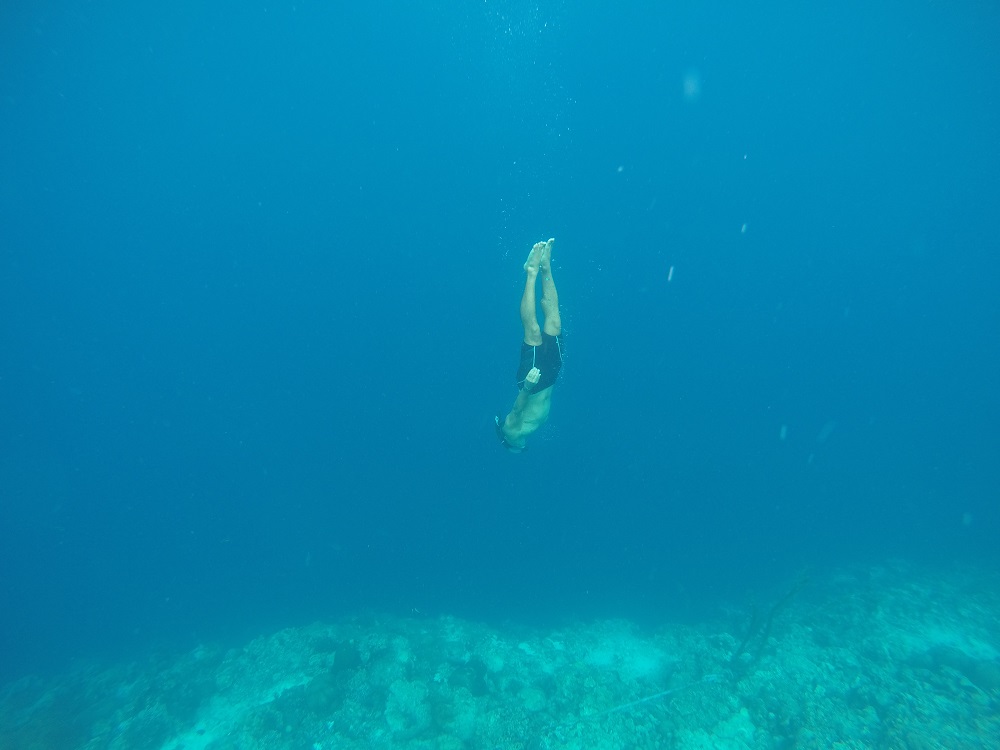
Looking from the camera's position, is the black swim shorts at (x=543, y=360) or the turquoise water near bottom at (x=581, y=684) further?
the turquoise water near bottom at (x=581, y=684)

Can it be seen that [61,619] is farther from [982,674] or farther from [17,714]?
[982,674]

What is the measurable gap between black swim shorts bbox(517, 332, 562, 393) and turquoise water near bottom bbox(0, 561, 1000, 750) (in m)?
7.34

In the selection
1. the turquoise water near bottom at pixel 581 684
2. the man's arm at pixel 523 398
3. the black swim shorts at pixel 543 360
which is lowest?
the turquoise water near bottom at pixel 581 684

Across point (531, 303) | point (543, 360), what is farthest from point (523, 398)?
point (531, 303)

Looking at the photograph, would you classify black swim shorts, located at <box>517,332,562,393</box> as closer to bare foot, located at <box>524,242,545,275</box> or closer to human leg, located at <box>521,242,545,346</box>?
human leg, located at <box>521,242,545,346</box>

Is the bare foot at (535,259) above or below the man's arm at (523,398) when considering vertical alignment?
above

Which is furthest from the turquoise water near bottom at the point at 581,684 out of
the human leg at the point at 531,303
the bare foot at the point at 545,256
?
the bare foot at the point at 545,256

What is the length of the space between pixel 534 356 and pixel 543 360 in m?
0.15

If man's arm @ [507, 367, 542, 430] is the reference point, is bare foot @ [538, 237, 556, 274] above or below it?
above

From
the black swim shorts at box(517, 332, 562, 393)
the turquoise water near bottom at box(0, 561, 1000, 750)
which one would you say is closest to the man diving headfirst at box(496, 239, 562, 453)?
the black swim shorts at box(517, 332, 562, 393)

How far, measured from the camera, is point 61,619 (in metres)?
14.9

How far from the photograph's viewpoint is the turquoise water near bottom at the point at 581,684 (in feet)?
26.9

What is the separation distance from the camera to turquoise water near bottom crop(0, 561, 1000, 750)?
821cm

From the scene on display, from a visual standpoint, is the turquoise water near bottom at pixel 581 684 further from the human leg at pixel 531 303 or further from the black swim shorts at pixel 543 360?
the human leg at pixel 531 303
